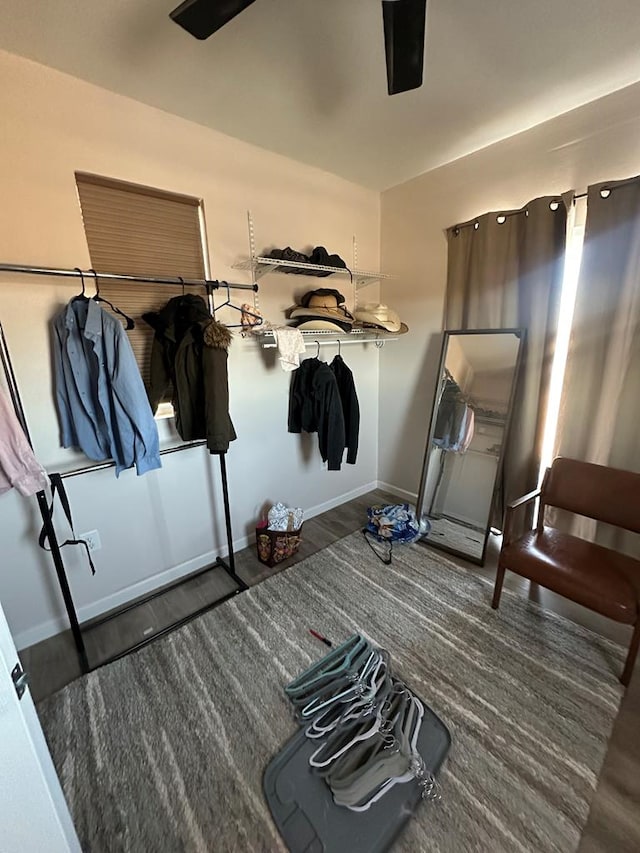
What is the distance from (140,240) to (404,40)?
149 cm

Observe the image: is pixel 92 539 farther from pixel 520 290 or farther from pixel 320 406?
pixel 520 290

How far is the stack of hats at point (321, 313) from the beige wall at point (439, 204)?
0.75m

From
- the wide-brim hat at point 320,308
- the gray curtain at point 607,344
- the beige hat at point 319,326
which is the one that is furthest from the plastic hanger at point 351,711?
the wide-brim hat at point 320,308

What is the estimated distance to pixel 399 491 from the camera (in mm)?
3291

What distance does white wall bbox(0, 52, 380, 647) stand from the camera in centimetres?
154

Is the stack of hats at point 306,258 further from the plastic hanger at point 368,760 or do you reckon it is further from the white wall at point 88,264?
the plastic hanger at point 368,760

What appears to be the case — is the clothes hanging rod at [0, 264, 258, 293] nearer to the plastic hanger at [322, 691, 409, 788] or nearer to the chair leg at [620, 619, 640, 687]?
the plastic hanger at [322, 691, 409, 788]

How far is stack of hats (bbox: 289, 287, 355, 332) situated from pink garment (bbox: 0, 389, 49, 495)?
1.52 meters

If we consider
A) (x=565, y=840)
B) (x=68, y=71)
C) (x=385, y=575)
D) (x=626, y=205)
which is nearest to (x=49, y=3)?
(x=68, y=71)

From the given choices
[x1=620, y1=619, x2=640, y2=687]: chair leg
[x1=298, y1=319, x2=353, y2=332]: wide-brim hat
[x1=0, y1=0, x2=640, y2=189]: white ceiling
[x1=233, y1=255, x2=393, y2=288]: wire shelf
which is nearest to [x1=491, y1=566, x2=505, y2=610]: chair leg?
[x1=620, y1=619, x2=640, y2=687]: chair leg

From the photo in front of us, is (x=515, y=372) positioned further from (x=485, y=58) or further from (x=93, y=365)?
(x=93, y=365)

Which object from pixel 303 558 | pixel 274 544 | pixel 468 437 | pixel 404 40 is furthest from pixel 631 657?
pixel 404 40

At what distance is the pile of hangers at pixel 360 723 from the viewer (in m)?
1.20

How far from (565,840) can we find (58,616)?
7.60ft
